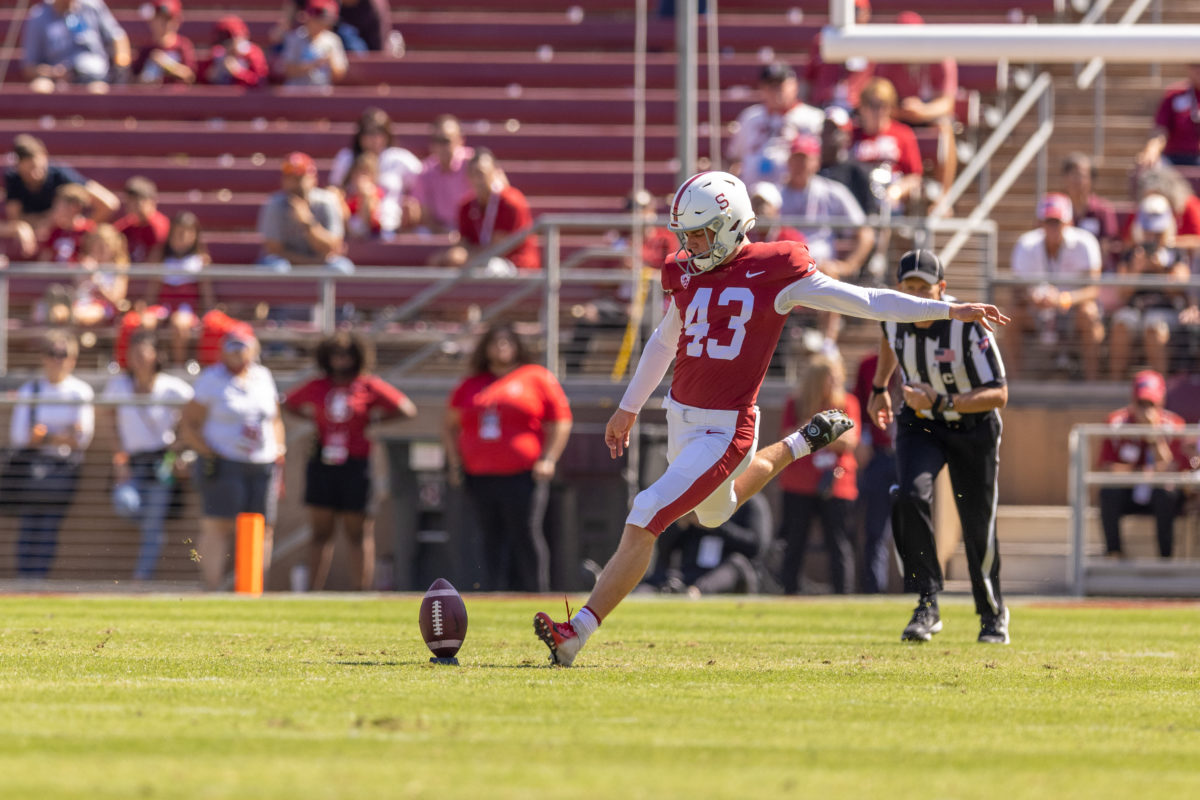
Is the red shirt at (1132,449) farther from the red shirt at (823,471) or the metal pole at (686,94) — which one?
the metal pole at (686,94)

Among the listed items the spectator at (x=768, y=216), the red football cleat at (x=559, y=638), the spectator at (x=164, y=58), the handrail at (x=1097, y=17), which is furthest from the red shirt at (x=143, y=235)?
the red football cleat at (x=559, y=638)

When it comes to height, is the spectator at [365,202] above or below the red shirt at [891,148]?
below

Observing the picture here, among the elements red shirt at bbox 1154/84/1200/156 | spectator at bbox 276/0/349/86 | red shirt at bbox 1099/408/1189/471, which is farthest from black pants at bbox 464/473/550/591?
spectator at bbox 276/0/349/86

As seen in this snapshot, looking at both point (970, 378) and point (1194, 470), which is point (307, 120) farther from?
point (970, 378)

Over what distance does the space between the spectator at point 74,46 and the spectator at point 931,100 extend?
8720 mm

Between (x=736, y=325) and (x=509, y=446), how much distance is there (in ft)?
22.0

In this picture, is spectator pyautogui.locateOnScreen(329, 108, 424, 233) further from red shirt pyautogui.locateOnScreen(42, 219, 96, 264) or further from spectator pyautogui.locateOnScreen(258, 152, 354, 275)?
red shirt pyautogui.locateOnScreen(42, 219, 96, 264)

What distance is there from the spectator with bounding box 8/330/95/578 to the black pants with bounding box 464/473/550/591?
3.23 meters

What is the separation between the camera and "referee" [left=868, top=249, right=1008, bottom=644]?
9445 mm

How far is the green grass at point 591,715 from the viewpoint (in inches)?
188

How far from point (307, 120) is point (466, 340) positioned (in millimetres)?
5831

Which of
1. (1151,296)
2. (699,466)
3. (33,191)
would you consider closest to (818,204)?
(1151,296)

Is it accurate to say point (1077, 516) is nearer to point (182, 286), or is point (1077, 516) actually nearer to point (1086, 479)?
point (1086, 479)

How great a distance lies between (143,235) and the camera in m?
17.5
